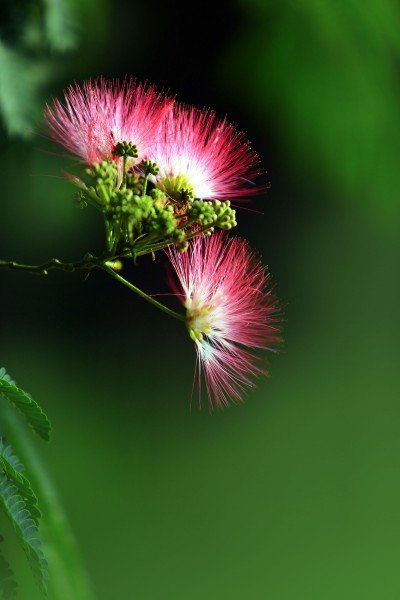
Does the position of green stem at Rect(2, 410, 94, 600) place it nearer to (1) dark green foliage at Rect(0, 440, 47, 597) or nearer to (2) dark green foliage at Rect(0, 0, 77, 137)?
(1) dark green foliage at Rect(0, 440, 47, 597)

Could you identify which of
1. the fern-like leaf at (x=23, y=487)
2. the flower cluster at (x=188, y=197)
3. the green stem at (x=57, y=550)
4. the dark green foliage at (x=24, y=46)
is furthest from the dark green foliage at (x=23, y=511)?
the dark green foliage at (x=24, y=46)

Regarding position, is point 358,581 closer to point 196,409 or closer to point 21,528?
point 196,409

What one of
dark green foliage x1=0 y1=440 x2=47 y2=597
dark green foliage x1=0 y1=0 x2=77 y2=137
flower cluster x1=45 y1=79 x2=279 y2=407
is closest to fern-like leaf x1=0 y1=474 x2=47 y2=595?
dark green foliage x1=0 y1=440 x2=47 y2=597

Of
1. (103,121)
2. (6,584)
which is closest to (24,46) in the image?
(103,121)

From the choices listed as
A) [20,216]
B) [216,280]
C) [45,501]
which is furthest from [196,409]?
[216,280]

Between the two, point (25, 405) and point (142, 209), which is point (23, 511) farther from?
point (142, 209)

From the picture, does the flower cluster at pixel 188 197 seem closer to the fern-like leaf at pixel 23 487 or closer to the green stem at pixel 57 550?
the fern-like leaf at pixel 23 487
